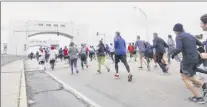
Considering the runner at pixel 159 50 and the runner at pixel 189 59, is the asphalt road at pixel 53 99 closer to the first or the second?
the runner at pixel 189 59

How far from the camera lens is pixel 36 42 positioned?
103m

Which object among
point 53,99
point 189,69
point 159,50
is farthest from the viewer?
point 159,50

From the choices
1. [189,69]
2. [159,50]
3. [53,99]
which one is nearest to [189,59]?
[189,69]

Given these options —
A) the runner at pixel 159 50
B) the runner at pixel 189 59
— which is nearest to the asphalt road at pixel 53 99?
the runner at pixel 189 59

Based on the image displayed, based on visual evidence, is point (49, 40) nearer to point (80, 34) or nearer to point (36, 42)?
point (36, 42)

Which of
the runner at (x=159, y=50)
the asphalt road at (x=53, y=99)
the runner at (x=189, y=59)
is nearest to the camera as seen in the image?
the runner at (x=189, y=59)

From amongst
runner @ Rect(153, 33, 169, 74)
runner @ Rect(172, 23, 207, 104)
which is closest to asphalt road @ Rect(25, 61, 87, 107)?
runner @ Rect(172, 23, 207, 104)

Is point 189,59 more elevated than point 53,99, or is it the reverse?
point 189,59

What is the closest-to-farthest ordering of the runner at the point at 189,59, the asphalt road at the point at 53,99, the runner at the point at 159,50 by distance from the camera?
the runner at the point at 189,59, the asphalt road at the point at 53,99, the runner at the point at 159,50

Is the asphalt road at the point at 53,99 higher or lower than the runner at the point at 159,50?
lower

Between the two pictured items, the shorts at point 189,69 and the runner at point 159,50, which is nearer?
the shorts at point 189,69

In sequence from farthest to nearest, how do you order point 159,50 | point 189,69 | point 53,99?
point 159,50 < point 53,99 < point 189,69

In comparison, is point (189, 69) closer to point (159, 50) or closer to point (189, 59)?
point (189, 59)

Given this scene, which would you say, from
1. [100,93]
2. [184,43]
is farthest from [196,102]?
[100,93]
